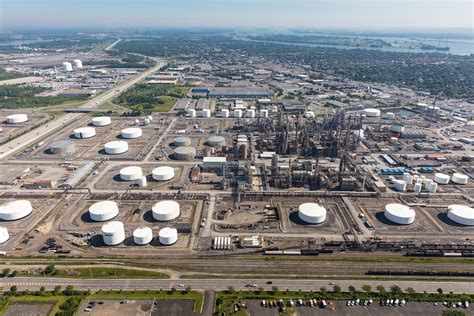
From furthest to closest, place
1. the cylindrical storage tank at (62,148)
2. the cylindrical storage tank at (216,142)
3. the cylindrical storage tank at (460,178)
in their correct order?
the cylindrical storage tank at (216,142)
the cylindrical storage tank at (62,148)
the cylindrical storage tank at (460,178)

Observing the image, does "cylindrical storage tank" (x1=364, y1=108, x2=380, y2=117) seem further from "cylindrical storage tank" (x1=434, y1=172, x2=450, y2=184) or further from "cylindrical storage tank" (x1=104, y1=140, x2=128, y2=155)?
"cylindrical storage tank" (x1=104, y1=140, x2=128, y2=155)

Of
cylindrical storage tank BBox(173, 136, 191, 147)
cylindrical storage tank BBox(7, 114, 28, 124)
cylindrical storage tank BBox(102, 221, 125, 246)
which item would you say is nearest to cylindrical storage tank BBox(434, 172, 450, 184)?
cylindrical storage tank BBox(173, 136, 191, 147)

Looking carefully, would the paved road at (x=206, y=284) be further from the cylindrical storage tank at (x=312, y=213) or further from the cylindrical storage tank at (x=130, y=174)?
the cylindrical storage tank at (x=130, y=174)

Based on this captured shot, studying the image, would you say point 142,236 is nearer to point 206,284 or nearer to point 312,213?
point 206,284

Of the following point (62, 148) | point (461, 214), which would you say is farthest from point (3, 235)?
point (461, 214)

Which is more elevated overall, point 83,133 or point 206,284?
point 83,133

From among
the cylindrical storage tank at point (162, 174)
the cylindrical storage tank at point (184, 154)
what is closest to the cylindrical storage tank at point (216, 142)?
the cylindrical storage tank at point (184, 154)
